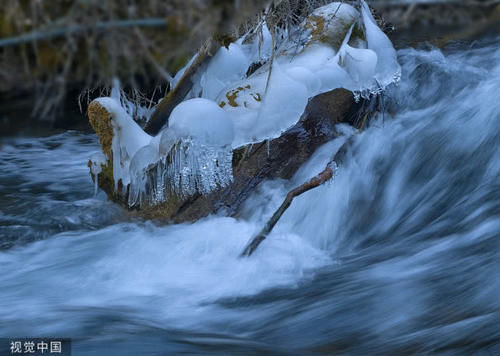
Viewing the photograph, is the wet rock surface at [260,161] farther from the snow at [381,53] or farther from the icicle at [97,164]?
the snow at [381,53]

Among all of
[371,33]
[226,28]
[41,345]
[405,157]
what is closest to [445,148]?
[405,157]

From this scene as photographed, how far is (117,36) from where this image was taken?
140 inches

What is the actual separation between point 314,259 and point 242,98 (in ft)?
3.04

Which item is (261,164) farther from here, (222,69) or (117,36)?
(117,36)

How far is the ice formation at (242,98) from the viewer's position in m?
3.09

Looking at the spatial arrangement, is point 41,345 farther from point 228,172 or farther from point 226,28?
point 226,28

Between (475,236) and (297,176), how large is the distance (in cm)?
101

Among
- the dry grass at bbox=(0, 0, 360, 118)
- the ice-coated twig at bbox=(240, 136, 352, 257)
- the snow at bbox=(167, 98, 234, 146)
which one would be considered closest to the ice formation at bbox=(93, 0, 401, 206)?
the snow at bbox=(167, 98, 234, 146)

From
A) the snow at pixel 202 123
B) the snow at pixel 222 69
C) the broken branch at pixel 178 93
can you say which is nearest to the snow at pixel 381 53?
the snow at pixel 222 69

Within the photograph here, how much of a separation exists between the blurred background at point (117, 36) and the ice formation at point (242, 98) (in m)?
0.19

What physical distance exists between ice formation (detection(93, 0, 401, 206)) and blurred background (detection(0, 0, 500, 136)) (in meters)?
0.19

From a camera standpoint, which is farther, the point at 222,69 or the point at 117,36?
the point at 222,69

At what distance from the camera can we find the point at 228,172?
3260 mm

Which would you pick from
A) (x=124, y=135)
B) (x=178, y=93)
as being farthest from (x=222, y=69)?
(x=124, y=135)
